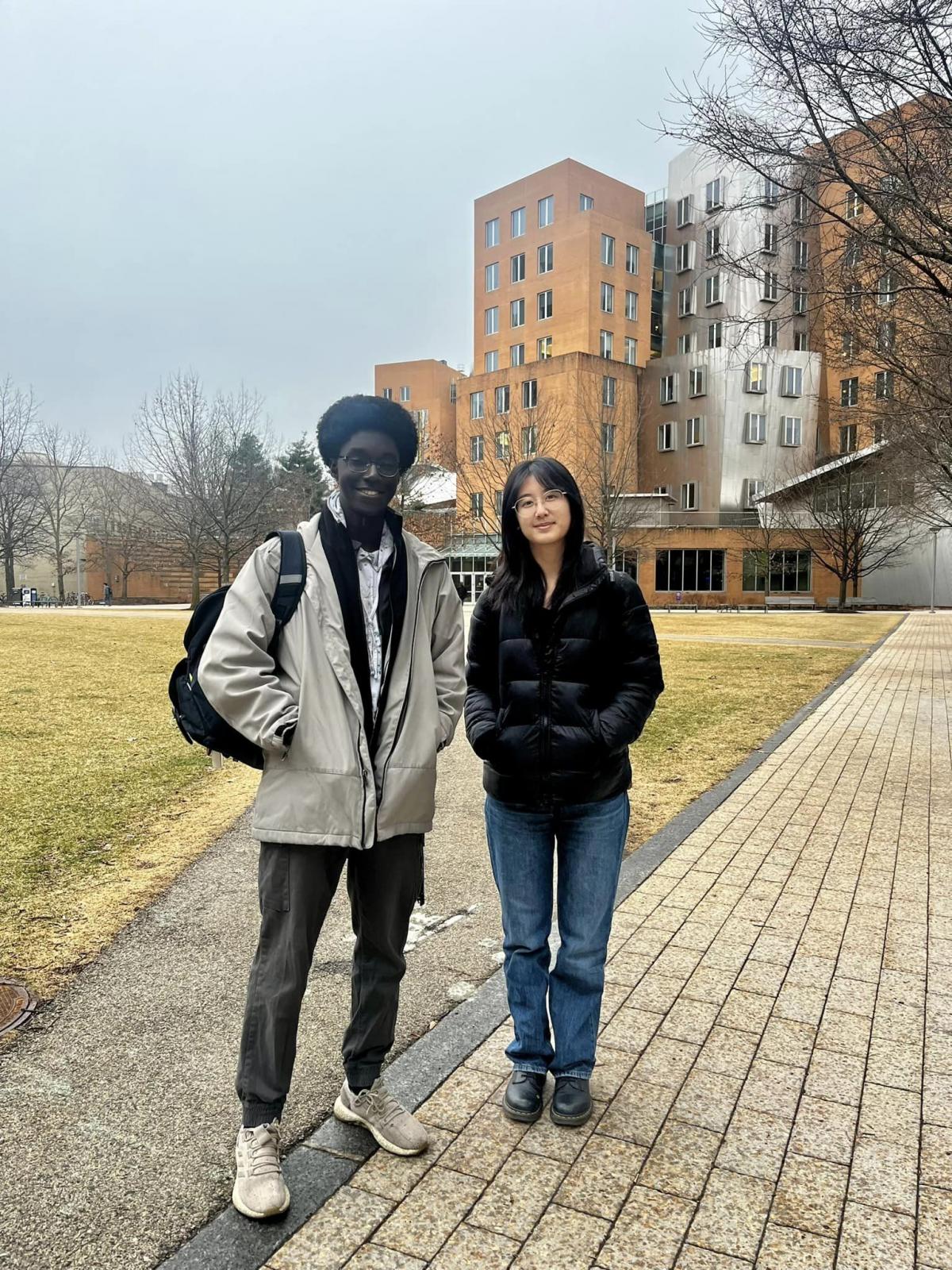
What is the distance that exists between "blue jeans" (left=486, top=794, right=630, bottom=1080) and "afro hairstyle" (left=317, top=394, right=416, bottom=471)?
1.17 metres

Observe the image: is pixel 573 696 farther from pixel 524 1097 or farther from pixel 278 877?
pixel 524 1097

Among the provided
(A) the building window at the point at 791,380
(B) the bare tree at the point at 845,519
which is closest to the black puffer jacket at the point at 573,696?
(B) the bare tree at the point at 845,519

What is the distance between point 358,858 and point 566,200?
188 ft

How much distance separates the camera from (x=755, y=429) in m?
53.9

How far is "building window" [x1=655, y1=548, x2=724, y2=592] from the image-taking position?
53.4 metres

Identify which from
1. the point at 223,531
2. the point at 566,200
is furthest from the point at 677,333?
the point at 223,531

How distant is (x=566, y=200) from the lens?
2080 inches

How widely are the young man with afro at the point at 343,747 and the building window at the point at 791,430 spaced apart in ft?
185

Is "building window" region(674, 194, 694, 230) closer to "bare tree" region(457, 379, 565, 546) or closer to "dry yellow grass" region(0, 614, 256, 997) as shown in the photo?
"bare tree" region(457, 379, 565, 546)

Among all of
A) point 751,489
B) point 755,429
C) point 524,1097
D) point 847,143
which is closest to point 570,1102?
point 524,1097

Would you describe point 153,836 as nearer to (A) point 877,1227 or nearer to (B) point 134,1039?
(B) point 134,1039

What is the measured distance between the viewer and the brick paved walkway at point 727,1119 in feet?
7.10

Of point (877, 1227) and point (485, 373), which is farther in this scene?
point (485, 373)

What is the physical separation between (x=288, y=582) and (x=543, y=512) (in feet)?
2.55
